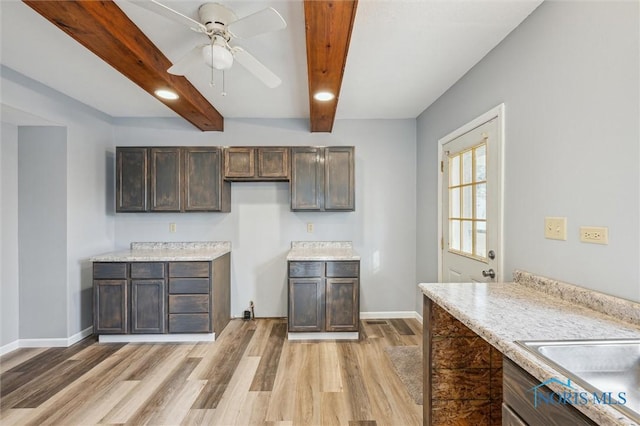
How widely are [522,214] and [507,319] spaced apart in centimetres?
97

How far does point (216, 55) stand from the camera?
1.85 m

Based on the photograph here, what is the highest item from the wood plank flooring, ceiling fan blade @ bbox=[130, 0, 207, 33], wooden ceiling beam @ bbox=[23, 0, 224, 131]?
wooden ceiling beam @ bbox=[23, 0, 224, 131]

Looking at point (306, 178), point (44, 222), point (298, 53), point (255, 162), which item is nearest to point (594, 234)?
point (298, 53)

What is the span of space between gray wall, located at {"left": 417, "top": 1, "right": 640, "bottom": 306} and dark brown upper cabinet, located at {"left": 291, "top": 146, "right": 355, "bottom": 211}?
62.2 inches

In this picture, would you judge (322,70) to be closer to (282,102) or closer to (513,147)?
(282,102)

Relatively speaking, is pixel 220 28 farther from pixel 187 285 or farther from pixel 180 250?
pixel 180 250

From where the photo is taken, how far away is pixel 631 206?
128 centimetres

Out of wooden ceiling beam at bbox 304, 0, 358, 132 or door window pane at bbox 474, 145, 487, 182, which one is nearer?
wooden ceiling beam at bbox 304, 0, 358, 132

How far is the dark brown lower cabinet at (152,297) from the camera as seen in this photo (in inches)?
121

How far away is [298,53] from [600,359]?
240 cm

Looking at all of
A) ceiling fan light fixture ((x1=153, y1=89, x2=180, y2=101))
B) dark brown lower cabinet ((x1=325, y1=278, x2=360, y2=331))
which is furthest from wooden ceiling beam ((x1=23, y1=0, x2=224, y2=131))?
dark brown lower cabinet ((x1=325, y1=278, x2=360, y2=331))

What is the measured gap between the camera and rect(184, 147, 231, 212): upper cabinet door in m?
3.50

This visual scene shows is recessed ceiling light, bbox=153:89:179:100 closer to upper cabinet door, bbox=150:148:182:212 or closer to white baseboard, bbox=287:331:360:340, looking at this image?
upper cabinet door, bbox=150:148:182:212

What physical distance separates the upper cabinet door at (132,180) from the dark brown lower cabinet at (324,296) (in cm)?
198
